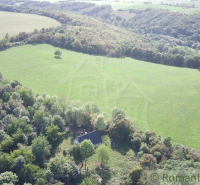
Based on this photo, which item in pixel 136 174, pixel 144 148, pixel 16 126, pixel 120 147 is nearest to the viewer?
pixel 136 174

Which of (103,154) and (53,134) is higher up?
(53,134)

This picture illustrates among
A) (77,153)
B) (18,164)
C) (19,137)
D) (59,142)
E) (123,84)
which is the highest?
(123,84)

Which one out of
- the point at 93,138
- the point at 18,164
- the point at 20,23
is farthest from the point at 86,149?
the point at 20,23

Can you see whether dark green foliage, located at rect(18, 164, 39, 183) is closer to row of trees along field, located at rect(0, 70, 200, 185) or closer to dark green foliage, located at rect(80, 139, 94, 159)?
row of trees along field, located at rect(0, 70, 200, 185)

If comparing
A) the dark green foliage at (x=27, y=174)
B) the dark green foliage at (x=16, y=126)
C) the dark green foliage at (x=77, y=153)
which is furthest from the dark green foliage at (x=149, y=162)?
the dark green foliage at (x=16, y=126)

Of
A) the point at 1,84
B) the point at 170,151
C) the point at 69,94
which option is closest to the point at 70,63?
the point at 69,94

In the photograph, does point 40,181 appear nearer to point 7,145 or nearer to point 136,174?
point 7,145

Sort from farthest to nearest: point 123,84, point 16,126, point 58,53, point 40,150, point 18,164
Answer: point 58,53 → point 123,84 → point 16,126 → point 40,150 → point 18,164

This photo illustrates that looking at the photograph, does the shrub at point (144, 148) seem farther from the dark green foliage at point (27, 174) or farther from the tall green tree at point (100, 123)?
the dark green foliage at point (27, 174)
